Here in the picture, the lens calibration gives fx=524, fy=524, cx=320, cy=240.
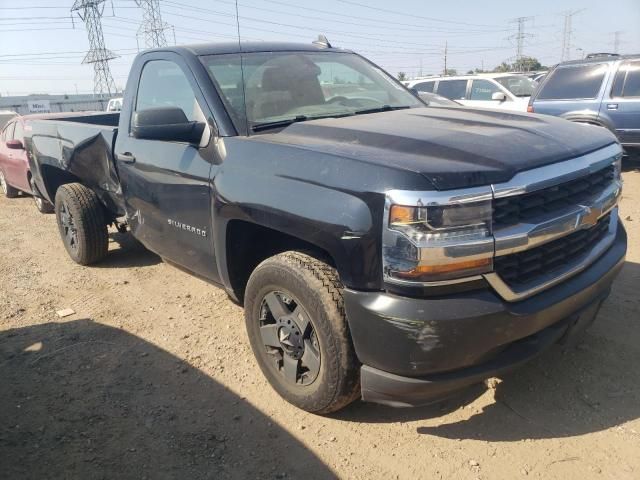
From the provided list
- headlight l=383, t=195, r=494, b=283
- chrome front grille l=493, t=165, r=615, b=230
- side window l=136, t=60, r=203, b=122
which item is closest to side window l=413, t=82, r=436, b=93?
side window l=136, t=60, r=203, b=122

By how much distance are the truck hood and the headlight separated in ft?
0.36

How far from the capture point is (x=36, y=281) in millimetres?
5078

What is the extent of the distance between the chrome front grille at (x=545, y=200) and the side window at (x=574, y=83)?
7.24 metres

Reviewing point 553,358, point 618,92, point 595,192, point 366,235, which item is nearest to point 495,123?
point 595,192

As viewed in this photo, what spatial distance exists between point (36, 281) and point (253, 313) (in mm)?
3192

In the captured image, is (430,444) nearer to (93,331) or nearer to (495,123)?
(495,123)

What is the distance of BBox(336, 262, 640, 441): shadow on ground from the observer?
2590 millimetres

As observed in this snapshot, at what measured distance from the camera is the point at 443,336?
2.07m

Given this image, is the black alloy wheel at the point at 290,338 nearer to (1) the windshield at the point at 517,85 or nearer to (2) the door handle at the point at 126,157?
(2) the door handle at the point at 126,157

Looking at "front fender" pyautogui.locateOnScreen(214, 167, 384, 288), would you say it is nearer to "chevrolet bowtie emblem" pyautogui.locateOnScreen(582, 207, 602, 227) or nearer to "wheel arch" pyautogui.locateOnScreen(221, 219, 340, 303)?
"wheel arch" pyautogui.locateOnScreen(221, 219, 340, 303)

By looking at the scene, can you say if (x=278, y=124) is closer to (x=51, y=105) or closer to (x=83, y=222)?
(x=83, y=222)

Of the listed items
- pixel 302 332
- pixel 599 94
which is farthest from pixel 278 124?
pixel 599 94

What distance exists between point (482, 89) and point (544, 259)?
10353mm

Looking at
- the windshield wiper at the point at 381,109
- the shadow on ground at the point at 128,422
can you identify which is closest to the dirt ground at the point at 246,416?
the shadow on ground at the point at 128,422
